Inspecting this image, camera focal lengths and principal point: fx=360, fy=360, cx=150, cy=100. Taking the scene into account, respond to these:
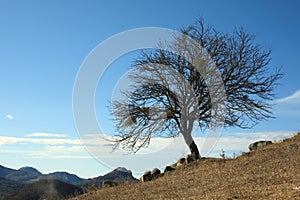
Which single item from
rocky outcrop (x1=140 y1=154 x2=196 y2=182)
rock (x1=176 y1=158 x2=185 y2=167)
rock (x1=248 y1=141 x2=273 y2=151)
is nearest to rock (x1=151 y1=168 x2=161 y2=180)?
rocky outcrop (x1=140 y1=154 x2=196 y2=182)

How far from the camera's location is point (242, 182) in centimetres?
1449

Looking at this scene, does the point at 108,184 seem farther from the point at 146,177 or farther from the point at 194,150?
the point at 194,150

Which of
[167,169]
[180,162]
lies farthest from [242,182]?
[180,162]

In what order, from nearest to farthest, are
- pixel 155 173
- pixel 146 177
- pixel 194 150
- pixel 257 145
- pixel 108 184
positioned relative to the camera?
pixel 108 184 < pixel 146 177 < pixel 155 173 < pixel 194 150 < pixel 257 145

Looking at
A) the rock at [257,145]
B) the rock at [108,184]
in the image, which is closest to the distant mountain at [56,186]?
the rock at [108,184]

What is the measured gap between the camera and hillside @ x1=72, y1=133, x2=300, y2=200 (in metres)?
11.9

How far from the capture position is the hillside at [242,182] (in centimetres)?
1192

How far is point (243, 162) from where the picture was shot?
20.5 metres

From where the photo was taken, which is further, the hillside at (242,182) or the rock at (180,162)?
the rock at (180,162)

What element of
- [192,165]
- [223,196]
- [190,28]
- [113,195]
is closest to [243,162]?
[192,165]

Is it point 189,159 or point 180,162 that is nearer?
point 189,159

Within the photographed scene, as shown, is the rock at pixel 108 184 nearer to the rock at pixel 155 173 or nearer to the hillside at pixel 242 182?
the hillside at pixel 242 182

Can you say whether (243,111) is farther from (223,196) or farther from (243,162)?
(223,196)

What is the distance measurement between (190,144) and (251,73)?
22.3 ft
